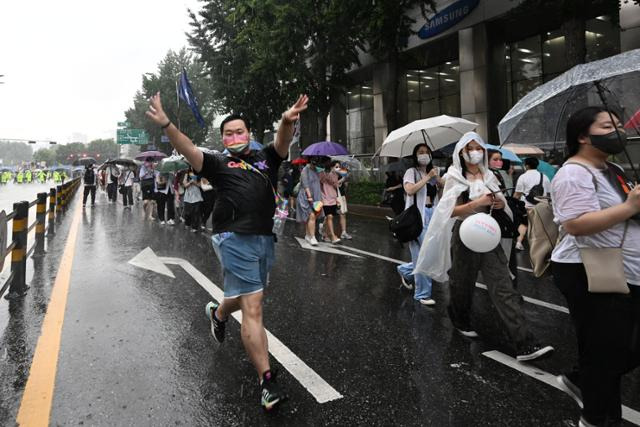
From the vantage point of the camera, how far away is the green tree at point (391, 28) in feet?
42.8

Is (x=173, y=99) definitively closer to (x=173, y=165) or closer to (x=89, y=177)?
(x=89, y=177)

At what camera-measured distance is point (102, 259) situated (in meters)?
7.61

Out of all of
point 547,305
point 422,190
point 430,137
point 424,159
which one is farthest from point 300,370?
point 430,137

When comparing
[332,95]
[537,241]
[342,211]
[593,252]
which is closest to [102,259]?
[342,211]

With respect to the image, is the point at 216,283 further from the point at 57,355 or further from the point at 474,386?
the point at 474,386

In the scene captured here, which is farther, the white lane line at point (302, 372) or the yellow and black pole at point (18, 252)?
the yellow and black pole at point (18, 252)

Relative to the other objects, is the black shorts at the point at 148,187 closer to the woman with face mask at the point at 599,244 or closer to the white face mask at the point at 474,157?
the white face mask at the point at 474,157

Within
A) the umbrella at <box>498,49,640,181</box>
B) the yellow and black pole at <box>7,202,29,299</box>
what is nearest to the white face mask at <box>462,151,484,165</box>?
the umbrella at <box>498,49,640,181</box>

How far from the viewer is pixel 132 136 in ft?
177

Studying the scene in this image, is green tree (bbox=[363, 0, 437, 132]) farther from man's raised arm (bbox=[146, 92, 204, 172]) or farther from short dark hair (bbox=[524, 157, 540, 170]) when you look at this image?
man's raised arm (bbox=[146, 92, 204, 172])

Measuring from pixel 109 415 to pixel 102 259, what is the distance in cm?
553

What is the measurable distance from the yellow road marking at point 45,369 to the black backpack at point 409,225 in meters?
3.49

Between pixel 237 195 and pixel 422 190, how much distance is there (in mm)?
2733

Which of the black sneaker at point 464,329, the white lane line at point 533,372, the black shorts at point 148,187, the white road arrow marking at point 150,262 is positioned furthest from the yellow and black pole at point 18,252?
the black shorts at point 148,187
